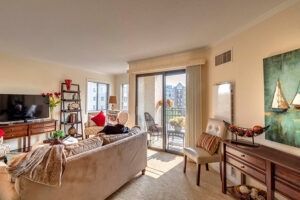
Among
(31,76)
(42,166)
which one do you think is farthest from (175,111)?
(31,76)

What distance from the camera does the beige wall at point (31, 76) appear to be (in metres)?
3.94

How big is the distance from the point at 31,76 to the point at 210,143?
186 inches

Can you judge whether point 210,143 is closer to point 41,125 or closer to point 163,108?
point 163,108

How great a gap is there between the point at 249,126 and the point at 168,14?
78.2 inches

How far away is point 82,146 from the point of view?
188 centimetres

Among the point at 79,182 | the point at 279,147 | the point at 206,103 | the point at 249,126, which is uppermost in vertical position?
the point at 206,103

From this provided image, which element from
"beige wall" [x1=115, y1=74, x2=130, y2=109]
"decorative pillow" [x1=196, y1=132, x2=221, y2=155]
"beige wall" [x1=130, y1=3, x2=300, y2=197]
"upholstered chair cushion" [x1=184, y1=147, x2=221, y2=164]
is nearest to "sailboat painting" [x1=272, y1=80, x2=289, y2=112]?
"beige wall" [x1=130, y1=3, x2=300, y2=197]

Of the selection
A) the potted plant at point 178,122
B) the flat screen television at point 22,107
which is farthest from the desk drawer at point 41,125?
the potted plant at point 178,122

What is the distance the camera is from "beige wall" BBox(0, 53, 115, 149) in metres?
3.94

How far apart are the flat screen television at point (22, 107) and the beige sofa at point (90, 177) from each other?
282 cm

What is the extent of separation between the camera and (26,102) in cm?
412

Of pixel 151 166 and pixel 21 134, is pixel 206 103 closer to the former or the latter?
pixel 151 166

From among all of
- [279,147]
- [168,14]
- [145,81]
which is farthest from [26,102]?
[279,147]

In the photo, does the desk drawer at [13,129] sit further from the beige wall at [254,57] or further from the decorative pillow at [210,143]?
the beige wall at [254,57]
